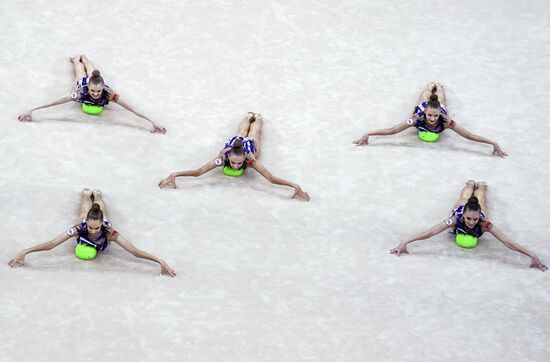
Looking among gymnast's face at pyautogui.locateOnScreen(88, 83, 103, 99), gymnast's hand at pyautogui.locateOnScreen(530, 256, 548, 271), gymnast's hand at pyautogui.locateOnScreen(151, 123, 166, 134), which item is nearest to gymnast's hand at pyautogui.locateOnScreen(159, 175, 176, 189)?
gymnast's hand at pyautogui.locateOnScreen(151, 123, 166, 134)

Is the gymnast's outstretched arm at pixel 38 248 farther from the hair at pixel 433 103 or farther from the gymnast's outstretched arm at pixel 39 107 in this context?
the hair at pixel 433 103

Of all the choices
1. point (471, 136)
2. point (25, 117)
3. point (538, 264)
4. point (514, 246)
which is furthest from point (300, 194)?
point (25, 117)

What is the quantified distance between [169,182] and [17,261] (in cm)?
220

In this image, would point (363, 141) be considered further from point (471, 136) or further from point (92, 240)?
point (92, 240)

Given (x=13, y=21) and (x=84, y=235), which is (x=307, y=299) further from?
(x=13, y=21)

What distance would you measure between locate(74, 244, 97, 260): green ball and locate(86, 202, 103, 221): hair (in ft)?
1.16

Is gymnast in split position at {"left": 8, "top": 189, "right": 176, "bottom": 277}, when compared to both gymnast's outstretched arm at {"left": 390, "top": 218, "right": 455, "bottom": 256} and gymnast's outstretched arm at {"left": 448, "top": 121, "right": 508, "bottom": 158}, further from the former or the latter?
gymnast's outstretched arm at {"left": 448, "top": 121, "right": 508, "bottom": 158}

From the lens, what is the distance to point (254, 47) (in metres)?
16.8

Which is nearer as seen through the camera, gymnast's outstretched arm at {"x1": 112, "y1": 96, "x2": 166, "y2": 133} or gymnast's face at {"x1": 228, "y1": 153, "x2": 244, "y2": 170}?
gymnast's face at {"x1": 228, "y1": 153, "x2": 244, "y2": 170}

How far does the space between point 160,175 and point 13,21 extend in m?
4.15

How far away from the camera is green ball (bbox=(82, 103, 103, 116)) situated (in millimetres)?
14984

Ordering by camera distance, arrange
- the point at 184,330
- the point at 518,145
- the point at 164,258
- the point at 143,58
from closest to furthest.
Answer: the point at 184,330 < the point at 164,258 < the point at 518,145 < the point at 143,58

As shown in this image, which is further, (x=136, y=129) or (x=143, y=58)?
(x=143, y=58)

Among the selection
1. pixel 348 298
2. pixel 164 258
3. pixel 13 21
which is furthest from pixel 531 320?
pixel 13 21
